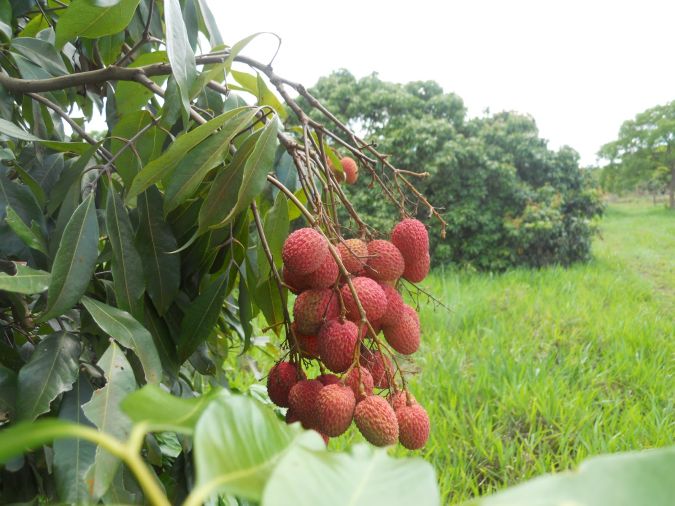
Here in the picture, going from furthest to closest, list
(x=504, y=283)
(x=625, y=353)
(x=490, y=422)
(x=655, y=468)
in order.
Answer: (x=504, y=283), (x=625, y=353), (x=490, y=422), (x=655, y=468)

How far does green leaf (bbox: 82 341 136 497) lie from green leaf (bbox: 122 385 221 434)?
0.19 metres

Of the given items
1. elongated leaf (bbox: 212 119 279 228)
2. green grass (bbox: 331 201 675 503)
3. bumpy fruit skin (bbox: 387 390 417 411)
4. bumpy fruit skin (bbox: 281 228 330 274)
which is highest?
elongated leaf (bbox: 212 119 279 228)

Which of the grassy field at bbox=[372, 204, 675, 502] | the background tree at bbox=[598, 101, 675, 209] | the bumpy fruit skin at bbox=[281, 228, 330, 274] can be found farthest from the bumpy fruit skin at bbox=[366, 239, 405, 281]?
the background tree at bbox=[598, 101, 675, 209]

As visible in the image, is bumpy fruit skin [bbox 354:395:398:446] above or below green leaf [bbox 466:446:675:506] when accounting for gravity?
below

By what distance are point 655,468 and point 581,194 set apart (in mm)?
6602

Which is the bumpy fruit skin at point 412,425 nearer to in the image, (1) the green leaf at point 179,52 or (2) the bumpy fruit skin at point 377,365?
(2) the bumpy fruit skin at point 377,365

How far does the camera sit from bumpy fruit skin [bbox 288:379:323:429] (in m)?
0.63

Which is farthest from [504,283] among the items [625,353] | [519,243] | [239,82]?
[239,82]

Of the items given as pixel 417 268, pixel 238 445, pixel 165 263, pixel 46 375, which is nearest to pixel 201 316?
pixel 165 263

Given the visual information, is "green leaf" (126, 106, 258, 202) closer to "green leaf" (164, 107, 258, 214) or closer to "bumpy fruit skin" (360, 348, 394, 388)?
"green leaf" (164, 107, 258, 214)

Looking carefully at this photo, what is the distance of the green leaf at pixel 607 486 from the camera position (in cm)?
20

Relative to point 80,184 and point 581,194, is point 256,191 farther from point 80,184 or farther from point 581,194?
point 581,194

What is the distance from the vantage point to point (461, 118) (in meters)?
6.35

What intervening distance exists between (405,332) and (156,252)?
1.18ft
